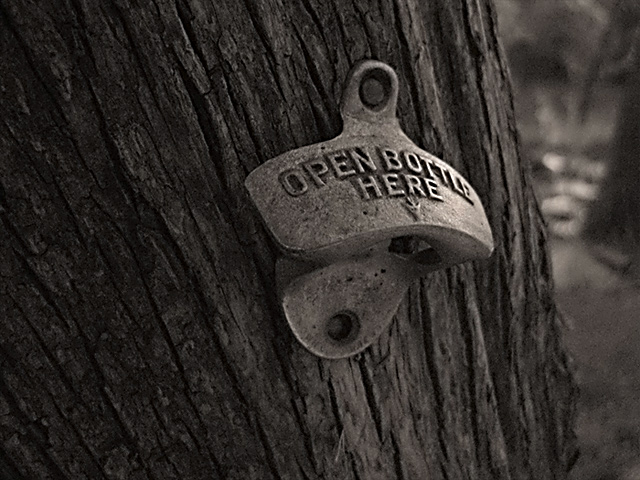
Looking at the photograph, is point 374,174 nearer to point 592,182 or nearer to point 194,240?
point 194,240

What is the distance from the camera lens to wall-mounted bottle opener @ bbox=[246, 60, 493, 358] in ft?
2.08

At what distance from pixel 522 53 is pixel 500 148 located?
1824 mm

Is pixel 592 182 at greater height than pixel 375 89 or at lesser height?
lesser

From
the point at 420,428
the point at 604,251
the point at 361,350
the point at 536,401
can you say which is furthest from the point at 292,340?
the point at 604,251

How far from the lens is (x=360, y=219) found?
2.07ft

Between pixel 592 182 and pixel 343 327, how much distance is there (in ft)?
5.77

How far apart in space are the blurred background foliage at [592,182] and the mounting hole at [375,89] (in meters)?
0.28

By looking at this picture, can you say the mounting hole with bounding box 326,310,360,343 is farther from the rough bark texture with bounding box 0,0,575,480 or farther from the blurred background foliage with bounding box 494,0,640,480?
the blurred background foliage with bounding box 494,0,640,480

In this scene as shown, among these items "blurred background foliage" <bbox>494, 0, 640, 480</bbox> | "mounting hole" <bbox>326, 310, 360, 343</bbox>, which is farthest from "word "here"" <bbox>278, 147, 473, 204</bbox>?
"blurred background foliage" <bbox>494, 0, 640, 480</bbox>

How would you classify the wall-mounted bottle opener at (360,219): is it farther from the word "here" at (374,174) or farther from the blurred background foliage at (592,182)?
the blurred background foliage at (592,182)

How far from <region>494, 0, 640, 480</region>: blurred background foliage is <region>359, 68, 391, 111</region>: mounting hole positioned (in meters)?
0.28

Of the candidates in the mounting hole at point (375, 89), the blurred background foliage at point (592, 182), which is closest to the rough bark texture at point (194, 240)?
the mounting hole at point (375, 89)

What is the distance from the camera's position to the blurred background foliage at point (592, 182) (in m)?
1.24


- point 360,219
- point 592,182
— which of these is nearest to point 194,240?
point 360,219
